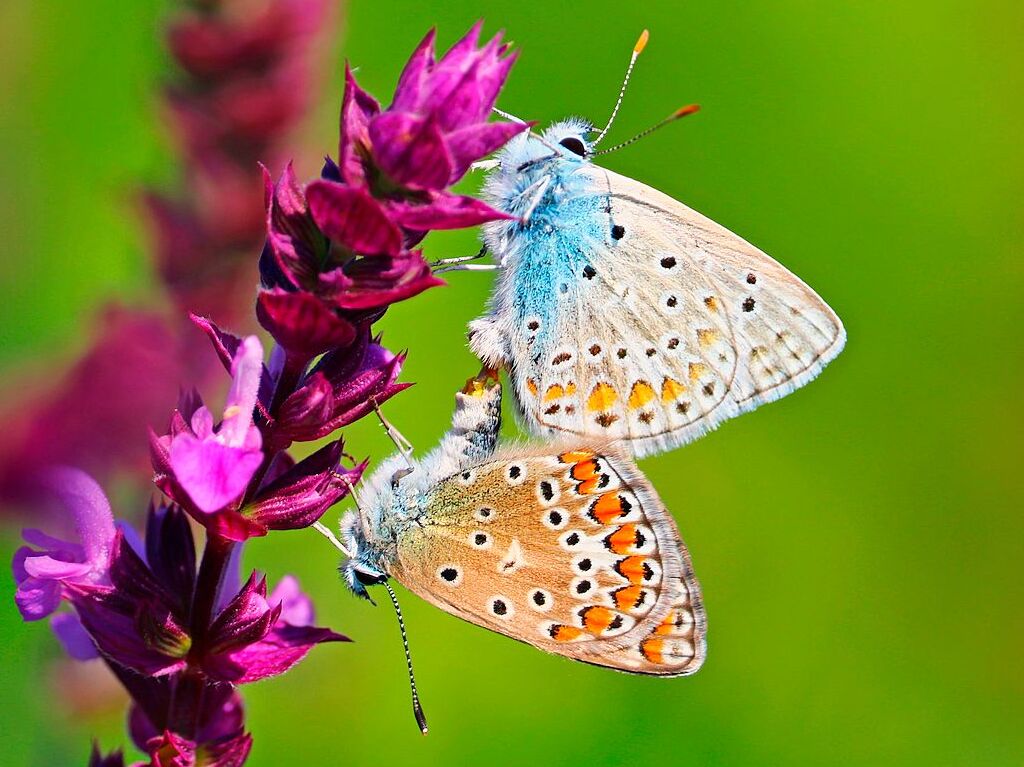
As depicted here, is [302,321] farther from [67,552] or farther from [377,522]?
[377,522]

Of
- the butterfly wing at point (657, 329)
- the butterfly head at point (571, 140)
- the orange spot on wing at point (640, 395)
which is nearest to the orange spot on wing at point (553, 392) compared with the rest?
the butterfly wing at point (657, 329)

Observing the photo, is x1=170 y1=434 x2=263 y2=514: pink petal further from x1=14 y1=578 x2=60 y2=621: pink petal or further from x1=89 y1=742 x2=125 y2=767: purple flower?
x1=89 y1=742 x2=125 y2=767: purple flower

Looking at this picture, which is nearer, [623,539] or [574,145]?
[623,539]

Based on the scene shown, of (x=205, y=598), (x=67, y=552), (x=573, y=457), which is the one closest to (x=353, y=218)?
(x=205, y=598)

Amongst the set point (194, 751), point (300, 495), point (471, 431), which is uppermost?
point (471, 431)

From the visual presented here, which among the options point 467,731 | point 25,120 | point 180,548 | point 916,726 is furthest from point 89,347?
point 916,726

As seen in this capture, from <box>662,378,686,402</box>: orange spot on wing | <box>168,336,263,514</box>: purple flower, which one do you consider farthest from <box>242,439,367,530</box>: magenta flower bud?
<box>662,378,686,402</box>: orange spot on wing

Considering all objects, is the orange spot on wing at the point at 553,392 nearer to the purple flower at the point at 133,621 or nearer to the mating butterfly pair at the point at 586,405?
the mating butterfly pair at the point at 586,405
